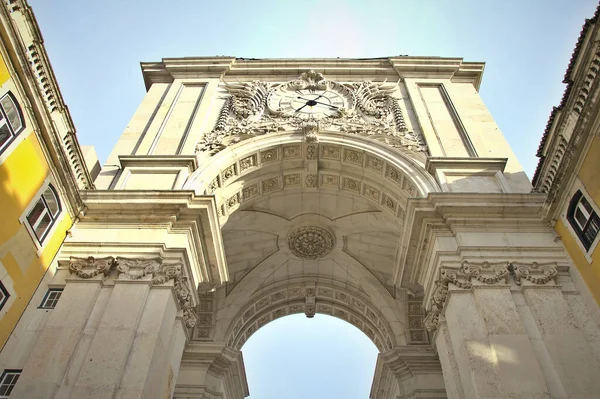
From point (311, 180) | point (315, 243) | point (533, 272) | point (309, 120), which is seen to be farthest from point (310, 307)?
point (533, 272)

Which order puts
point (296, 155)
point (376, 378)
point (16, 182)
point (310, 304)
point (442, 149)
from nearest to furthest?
1. point (16, 182)
2. point (442, 149)
3. point (296, 155)
4. point (376, 378)
5. point (310, 304)

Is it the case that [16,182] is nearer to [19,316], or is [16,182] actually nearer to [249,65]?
[19,316]

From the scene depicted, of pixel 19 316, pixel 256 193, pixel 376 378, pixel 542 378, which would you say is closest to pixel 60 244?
pixel 19 316

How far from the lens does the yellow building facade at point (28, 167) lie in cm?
1040

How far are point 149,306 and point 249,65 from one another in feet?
45.2

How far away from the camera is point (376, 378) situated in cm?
2116

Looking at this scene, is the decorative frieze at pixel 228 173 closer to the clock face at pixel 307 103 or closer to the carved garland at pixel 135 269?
the clock face at pixel 307 103

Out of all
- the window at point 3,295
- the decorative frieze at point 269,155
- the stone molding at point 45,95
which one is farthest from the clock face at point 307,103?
the window at point 3,295

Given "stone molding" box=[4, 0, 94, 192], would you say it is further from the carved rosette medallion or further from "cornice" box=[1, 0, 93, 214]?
the carved rosette medallion

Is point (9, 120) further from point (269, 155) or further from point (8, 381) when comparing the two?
point (269, 155)

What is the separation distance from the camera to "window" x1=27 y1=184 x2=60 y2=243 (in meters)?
11.6

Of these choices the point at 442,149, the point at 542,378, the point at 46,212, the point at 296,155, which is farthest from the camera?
the point at 296,155

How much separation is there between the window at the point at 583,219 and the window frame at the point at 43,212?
43.6 ft

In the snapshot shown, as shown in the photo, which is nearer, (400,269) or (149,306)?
(149,306)
